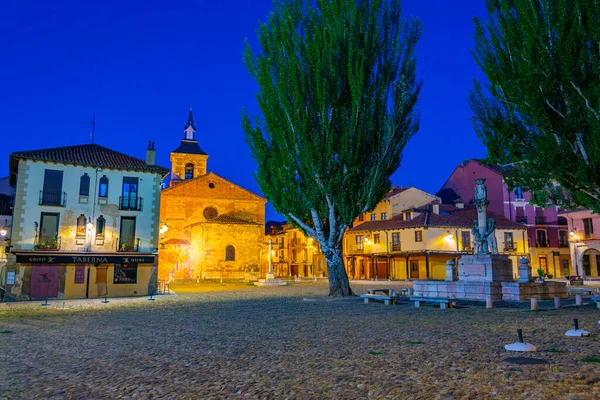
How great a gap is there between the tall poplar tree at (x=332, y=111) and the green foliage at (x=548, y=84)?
15.8ft

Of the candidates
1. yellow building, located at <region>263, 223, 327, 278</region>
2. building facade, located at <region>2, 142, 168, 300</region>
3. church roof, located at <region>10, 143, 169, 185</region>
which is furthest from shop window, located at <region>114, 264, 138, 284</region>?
yellow building, located at <region>263, 223, 327, 278</region>

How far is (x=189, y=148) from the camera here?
5681 cm

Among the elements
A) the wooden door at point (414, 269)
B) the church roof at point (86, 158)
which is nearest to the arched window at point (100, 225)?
the church roof at point (86, 158)

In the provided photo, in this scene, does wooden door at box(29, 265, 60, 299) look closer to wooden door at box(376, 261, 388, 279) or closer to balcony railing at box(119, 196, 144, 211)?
balcony railing at box(119, 196, 144, 211)

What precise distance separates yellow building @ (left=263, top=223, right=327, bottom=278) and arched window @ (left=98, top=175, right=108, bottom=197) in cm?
3252

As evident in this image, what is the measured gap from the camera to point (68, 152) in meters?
25.1

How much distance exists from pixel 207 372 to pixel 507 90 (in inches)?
505

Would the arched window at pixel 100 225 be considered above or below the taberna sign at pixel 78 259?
above

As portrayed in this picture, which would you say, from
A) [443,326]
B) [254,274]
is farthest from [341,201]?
[254,274]

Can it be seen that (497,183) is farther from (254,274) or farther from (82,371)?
(82,371)

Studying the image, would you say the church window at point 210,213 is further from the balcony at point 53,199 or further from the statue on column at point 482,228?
the statue on column at point 482,228

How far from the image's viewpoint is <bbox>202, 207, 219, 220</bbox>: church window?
45969 millimetres

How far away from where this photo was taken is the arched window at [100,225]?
24.4 metres

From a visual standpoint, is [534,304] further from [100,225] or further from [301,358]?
[100,225]
